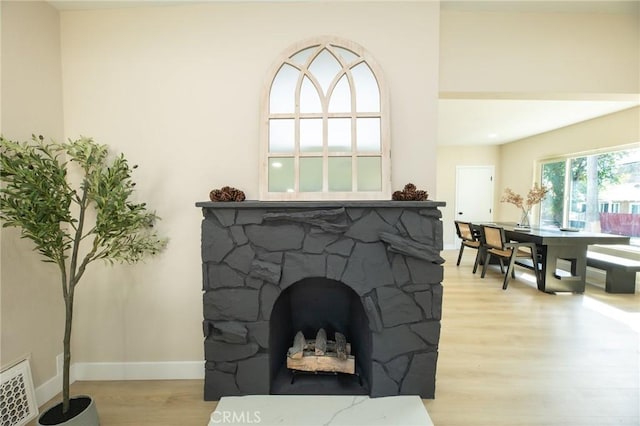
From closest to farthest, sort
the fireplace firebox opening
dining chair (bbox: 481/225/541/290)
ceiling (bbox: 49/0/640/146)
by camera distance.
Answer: the fireplace firebox opening → ceiling (bbox: 49/0/640/146) → dining chair (bbox: 481/225/541/290)

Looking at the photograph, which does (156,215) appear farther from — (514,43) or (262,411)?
(514,43)

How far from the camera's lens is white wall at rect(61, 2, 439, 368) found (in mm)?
1801

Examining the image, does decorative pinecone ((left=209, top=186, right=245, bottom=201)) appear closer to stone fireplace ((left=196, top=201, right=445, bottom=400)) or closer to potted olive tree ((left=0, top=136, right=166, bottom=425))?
stone fireplace ((left=196, top=201, right=445, bottom=400))

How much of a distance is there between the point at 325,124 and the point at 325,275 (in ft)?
3.16

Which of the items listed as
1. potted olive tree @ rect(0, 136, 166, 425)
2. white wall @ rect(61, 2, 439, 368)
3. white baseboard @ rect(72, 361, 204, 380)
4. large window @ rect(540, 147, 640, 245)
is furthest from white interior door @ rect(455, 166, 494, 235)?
potted olive tree @ rect(0, 136, 166, 425)

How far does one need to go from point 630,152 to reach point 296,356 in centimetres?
546

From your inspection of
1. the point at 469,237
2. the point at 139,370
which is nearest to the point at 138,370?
the point at 139,370

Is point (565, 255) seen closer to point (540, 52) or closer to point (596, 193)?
point (596, 193)

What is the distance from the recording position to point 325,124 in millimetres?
1778

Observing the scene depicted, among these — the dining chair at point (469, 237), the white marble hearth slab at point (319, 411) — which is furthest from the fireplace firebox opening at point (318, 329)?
the dining chair at point (469, 237)

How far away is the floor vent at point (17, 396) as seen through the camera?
148cm

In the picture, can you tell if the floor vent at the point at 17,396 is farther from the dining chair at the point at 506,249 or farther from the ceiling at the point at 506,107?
the dining chair at the point at 506,249

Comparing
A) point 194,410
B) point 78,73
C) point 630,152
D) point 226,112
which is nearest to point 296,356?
point 194,410

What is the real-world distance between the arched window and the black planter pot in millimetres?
1522
